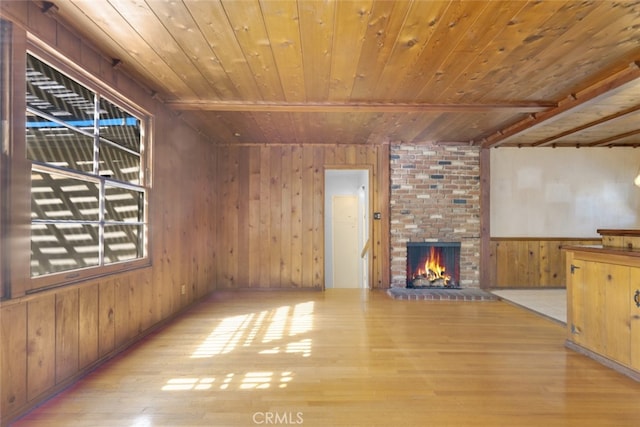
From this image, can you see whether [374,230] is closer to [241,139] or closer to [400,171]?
[400,171]

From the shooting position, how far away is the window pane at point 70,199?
7.71 feet

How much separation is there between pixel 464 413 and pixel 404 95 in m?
2.73

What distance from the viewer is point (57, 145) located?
7.39ft

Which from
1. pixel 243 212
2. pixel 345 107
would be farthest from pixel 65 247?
pixel 345 107

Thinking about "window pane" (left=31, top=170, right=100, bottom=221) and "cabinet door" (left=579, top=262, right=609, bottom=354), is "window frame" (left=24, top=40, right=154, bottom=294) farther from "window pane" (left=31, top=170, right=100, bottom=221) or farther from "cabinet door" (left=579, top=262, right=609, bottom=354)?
"cabinet door" (left=579, top=262, right=609, bottom=354)

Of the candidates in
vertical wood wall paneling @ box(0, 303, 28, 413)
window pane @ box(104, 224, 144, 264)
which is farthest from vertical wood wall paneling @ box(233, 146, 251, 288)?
vertical wood wall paneling @ box(0, 303, 28, 413)

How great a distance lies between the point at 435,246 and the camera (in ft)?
17.2

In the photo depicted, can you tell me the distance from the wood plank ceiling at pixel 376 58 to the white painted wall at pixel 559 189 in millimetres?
1224

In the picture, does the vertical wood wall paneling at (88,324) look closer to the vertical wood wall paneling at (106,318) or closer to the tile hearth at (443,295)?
the vertical wood wall paneling at (106,318)

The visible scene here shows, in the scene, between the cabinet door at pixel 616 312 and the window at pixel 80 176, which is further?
the cabinet door at pixel 616 312

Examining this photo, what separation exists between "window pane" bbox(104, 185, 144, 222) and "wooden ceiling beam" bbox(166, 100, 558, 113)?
1.11 meters

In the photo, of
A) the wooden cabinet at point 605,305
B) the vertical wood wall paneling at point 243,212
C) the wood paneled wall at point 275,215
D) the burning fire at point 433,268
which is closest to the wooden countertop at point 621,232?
the wooden cabinet at point 605,305

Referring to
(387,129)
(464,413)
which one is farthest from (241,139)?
(464,413)

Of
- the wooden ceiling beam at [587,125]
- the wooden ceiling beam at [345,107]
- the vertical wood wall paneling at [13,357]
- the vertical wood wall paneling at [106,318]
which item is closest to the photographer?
the vertical wood wall paneling at [13,357]
